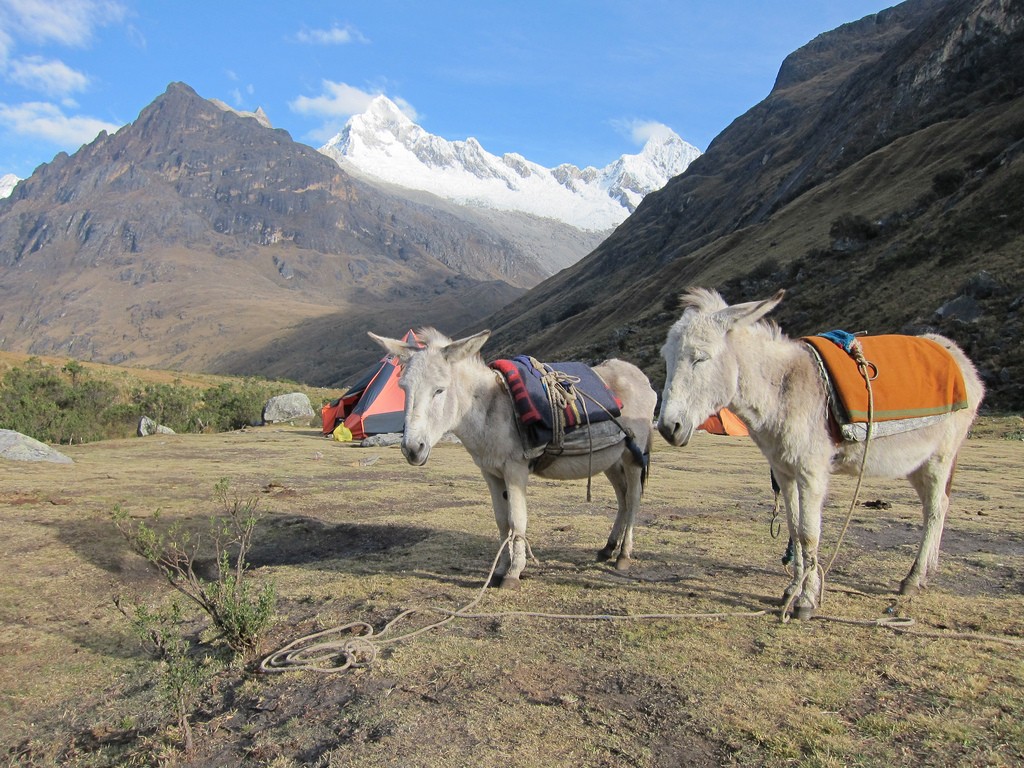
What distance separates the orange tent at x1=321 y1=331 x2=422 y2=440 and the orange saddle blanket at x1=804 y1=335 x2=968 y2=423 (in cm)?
1759

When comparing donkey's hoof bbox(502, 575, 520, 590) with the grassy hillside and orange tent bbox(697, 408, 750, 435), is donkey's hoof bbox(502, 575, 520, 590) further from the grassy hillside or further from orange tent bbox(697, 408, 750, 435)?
the grassy hillside

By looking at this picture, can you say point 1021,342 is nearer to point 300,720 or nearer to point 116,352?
point 300,720

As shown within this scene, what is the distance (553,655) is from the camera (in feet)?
14.8

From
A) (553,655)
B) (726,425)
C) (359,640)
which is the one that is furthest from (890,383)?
(726,425)

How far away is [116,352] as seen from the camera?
631 feet

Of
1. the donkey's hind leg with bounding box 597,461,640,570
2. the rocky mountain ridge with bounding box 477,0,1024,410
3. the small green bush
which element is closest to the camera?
the donkey's hind leg with bounding box 597,461,640,570

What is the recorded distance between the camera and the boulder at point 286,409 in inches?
1197

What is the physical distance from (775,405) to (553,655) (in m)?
2.61

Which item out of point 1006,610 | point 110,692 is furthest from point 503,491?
point 1006,610

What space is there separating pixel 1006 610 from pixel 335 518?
26.7ft

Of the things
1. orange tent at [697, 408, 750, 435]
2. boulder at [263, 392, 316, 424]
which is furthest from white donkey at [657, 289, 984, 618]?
boulder at [263, 392, 316, 424]

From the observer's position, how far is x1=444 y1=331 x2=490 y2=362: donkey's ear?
598cm

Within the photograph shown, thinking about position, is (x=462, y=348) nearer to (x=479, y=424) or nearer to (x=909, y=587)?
(x=479, y=424)

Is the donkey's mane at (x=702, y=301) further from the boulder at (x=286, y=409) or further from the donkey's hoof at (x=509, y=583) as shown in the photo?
the boulder at (x=286, y=409)
